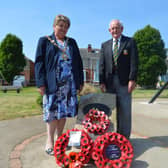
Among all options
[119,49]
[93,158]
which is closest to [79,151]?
[93,158]

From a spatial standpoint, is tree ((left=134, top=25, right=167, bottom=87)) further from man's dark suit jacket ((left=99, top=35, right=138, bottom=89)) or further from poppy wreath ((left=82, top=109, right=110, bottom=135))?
Result: poppy wreath ((left=82, top=109, right=110, bottom=135))

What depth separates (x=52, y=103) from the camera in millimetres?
2889

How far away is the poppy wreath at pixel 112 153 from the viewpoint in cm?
257

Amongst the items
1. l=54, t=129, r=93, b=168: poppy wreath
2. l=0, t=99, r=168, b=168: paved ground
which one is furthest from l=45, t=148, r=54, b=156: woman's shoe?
l=54, t=129, r=93, b=168: poppy wreath

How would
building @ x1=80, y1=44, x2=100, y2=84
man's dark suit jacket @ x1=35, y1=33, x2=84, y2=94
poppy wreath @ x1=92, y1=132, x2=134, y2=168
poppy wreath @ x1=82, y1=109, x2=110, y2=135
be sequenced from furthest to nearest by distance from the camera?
building @ x1=80, y1=44, x2=100, y2=84
poppy wreath @ x1=82, y1=109, x2=110, y2=135
man's dark suit jacket @ x1=35, y1=33, x2=84, y2=94
poppy wreath @ x1=92, y1=132, x2=134, y2=168

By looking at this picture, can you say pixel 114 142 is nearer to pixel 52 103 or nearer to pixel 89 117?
pixel 89 117

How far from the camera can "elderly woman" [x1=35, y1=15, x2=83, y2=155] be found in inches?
112

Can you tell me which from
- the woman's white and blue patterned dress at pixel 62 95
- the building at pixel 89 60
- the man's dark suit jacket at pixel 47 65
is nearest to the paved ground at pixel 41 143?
the woman's white and blue patterned dress at pixel 62 95

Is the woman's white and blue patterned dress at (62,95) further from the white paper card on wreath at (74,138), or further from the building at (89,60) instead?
the building at (89,60)

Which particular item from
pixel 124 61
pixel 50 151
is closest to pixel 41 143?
pixel 50 151

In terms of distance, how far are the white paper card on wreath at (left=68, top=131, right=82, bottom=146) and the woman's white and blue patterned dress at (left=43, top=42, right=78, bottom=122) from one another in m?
0.28

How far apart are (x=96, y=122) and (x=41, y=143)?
1.31 meters

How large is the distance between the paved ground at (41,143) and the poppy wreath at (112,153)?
0.73 feet

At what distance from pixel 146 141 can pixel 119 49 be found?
186 cm
